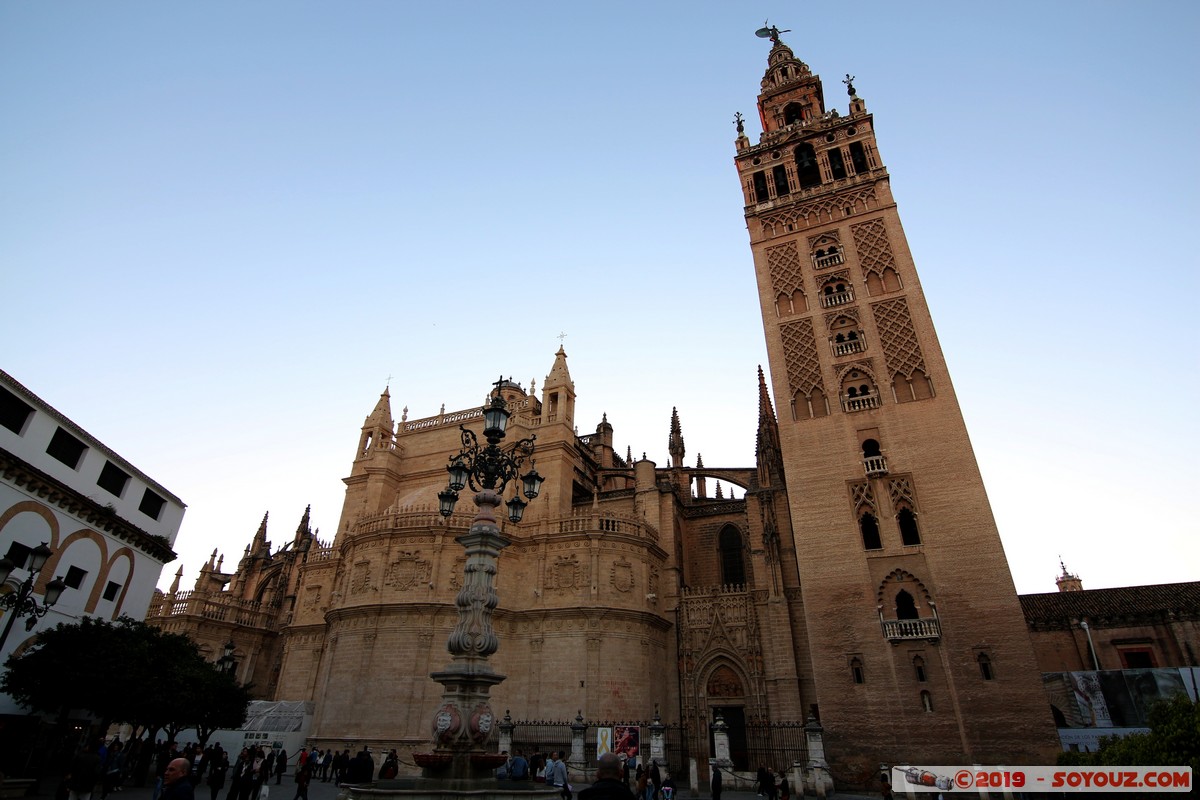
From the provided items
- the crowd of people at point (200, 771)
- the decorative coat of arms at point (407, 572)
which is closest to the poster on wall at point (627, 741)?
the crowd of people at point (200, 771)

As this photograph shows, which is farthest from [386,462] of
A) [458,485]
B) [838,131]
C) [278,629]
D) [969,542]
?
[838,131]

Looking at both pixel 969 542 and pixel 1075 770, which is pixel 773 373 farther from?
pixel 1075 770

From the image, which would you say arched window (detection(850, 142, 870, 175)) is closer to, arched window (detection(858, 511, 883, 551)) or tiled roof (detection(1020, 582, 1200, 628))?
arched window (detection(858, 511, 883, 551))

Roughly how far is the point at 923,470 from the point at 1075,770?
16.0 meters

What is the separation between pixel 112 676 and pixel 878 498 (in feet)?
82.2

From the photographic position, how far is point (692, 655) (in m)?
27.5

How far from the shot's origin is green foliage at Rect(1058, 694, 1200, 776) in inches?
340

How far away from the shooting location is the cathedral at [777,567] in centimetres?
2208

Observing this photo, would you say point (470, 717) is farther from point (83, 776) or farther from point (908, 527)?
point (908, 527)

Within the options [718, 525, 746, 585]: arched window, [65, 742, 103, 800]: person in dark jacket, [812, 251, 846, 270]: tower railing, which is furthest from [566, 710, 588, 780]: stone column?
[812, 251, 846, 270]: tower railing

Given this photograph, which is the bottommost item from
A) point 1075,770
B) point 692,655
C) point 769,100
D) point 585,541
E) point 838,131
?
point 1075,770

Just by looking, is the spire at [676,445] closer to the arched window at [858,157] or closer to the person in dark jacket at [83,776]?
the arched window at [858,157]

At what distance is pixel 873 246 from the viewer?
2972 centimetres

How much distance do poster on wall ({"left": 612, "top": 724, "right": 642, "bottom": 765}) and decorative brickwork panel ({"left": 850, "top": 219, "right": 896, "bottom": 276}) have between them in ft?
71.1
